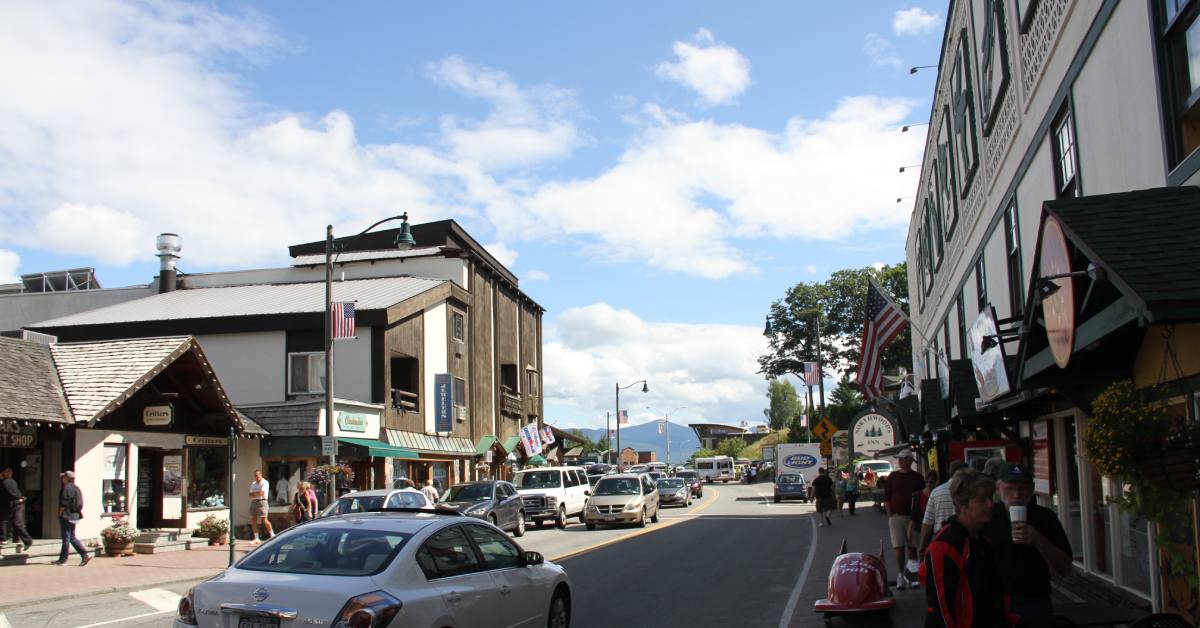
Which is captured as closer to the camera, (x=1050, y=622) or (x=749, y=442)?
(x=1050, y=622)

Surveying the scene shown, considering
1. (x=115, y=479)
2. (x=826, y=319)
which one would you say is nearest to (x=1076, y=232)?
(x=115, y=479)

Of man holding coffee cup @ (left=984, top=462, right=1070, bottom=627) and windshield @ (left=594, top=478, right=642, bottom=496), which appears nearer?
man holding coffee cup @ (left=984, top=462, right=1070, bottom=627)

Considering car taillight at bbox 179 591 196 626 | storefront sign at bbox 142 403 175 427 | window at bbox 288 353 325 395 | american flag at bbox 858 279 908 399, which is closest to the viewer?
car taillight at bbox 179 591 196 626

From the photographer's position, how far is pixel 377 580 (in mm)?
6777

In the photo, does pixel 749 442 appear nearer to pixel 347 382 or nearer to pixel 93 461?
pixel 347 382

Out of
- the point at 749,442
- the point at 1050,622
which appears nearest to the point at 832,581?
the point at 1050,622

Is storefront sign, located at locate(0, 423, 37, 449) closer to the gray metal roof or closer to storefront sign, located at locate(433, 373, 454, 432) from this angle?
the gray metal roof

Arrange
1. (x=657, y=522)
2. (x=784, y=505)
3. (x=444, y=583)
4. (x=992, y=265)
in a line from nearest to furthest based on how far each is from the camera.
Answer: (x=444, y=583), (x=992, y=265), (x=657, y=522), (x=784, y=505)

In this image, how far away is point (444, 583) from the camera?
24.2ft

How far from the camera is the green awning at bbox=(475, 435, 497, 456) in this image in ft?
142

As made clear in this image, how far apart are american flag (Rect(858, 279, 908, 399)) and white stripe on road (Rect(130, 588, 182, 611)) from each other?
2085 centimetres

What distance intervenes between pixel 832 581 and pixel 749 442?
447 ft

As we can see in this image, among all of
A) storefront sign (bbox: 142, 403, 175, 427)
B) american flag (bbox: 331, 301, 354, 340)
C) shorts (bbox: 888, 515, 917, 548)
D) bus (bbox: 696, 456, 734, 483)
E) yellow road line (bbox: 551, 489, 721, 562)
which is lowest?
bus (bbox: 696, 456, 734, 483)

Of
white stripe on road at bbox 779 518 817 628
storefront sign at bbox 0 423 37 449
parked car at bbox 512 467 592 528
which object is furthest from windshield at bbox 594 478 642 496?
storefront sign at bbox 0 423 37 449
